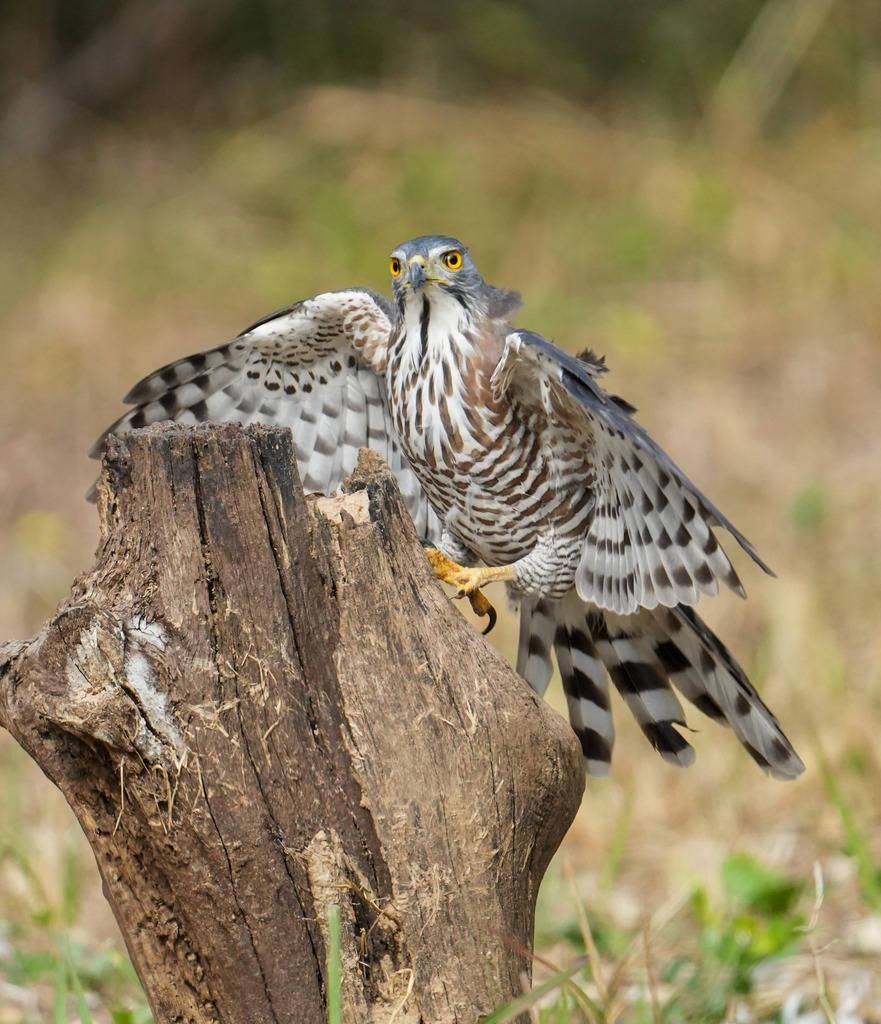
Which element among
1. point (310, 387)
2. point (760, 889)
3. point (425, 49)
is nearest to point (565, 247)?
point (425, 49)

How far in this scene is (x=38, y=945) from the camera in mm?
4176

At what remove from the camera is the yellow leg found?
134 inches

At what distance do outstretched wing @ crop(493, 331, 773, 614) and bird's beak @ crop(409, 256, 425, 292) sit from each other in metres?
0.37

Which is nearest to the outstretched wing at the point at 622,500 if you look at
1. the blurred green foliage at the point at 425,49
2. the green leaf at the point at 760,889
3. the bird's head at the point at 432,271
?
the bird's head at the point at 432,271

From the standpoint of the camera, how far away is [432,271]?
142 inches

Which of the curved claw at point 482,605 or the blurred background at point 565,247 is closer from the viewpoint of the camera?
the curved claw at point 482,605

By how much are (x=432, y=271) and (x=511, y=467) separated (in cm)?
57

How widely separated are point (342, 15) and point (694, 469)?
6.02 meters

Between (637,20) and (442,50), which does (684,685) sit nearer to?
(442,50)

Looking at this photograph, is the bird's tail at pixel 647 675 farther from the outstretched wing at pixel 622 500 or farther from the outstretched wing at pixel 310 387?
the outstretched wing at pixel 310 387

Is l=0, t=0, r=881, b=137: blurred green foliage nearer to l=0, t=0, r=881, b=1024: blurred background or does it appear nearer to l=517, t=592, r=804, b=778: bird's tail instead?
l=0, t=0, r=881, b=1024: blurred background

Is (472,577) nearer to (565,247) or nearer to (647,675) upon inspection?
(647,675)

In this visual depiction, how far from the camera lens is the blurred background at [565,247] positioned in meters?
5.22

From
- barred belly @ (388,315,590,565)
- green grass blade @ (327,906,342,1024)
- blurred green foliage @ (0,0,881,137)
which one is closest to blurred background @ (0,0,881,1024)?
blurred green foliage @ (0,0,881,137)
